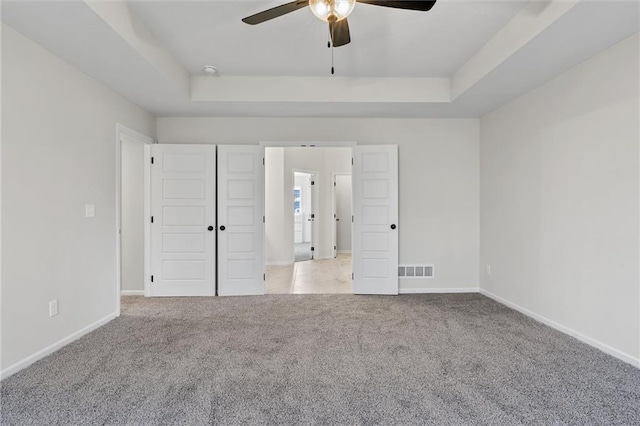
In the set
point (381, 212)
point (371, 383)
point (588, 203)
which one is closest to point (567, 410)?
point (371, 383)

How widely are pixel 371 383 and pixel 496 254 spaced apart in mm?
2717

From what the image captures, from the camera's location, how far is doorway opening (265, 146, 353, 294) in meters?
5.50

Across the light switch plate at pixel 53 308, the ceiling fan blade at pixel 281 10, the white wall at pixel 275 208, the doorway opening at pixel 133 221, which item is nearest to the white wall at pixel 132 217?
the doorway opening at pixel 133 221

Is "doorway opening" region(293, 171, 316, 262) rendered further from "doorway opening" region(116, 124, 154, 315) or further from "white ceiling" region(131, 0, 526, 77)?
"white ceiling" region(131, 0, 526, 77)

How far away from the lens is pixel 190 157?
160 inches

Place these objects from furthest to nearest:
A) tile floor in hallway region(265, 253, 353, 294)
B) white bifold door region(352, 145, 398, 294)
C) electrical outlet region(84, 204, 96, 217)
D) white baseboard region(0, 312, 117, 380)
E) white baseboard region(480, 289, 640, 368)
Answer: tile floor in hallway region(265, 253, 353, 294) < white bifold door region(352, 145, 398, 294) < electrical outlet region(84, 204, 96, 217) < white baseboard region(480, 289, 640, 368) < white baseboard region(0, 312, 117, 380)

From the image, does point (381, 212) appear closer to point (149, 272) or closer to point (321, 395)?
point (321, 395)

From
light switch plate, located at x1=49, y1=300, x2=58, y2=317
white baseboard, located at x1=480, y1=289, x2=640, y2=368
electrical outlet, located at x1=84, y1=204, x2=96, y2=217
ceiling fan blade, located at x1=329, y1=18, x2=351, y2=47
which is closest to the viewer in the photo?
ceiling fan blade, located at x1=329, y1=18, x2=351, y2=47

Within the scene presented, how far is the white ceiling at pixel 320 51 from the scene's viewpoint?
2141 millimetres

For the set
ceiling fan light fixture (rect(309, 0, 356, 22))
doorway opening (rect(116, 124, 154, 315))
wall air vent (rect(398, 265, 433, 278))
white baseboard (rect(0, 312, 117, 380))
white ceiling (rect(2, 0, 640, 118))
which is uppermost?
white ceiling (rect(2, 0, 640, 118))

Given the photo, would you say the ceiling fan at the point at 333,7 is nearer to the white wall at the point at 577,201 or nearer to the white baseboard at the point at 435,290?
the white wall at the point at 577,201

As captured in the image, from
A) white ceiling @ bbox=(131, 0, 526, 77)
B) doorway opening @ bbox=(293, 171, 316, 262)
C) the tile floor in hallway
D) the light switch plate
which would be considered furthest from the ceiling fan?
doorway opening @ bbox=(293, 171, 316, 262)

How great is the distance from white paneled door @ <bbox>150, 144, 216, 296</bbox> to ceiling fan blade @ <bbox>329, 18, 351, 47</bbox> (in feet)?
8.09

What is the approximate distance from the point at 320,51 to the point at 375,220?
2.17 meters
